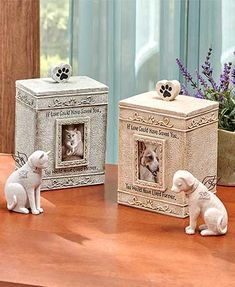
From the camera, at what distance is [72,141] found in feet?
5.76

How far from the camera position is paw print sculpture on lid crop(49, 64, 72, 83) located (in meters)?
1.76

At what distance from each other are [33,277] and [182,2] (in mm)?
1195

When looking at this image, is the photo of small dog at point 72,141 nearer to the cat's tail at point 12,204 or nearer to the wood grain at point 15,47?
the cat's tail at point 12,204

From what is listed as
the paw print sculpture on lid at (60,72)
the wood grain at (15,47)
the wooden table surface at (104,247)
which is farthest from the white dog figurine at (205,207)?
the wood grain at (15,47)

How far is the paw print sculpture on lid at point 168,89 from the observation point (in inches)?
65.0

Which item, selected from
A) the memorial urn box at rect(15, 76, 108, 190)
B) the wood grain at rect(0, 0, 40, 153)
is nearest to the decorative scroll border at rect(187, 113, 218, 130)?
the memorial urn box at rect(15, 76, 108, 190)

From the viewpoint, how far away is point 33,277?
1.37 meters

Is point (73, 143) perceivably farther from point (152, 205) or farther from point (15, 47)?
point (15, 47)

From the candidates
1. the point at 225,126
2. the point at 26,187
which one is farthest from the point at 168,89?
the point at 26,187

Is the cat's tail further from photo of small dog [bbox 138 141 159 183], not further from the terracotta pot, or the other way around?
the terracotta pot

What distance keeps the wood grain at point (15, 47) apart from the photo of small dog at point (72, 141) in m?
0.59

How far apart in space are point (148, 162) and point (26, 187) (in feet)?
0.68

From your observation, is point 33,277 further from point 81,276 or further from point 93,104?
point 93,104

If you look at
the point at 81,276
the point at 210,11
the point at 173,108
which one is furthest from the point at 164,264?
the point at 210,11
